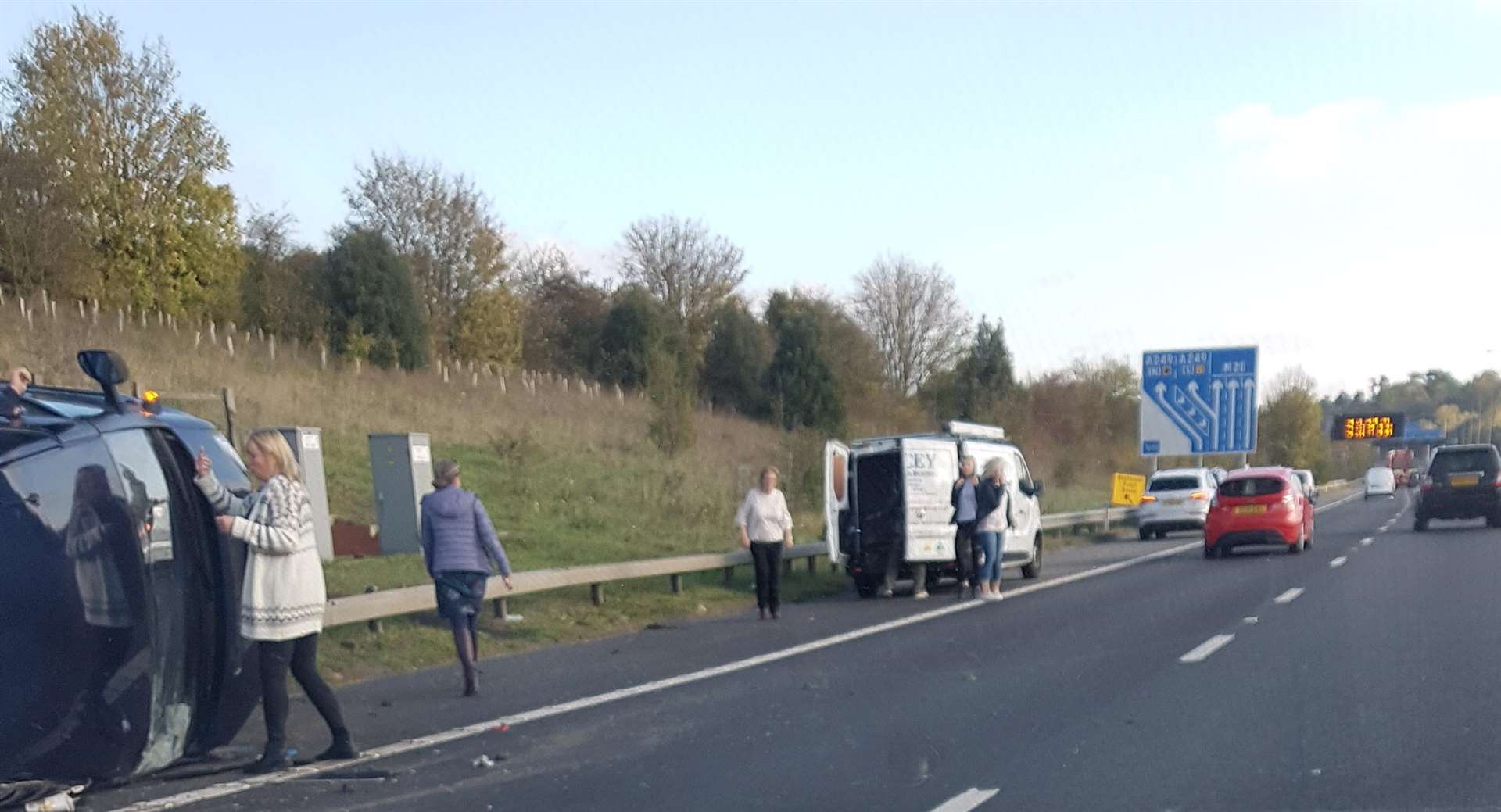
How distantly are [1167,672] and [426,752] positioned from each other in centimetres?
572

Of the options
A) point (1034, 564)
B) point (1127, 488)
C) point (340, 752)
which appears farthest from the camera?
point (1127, 488)

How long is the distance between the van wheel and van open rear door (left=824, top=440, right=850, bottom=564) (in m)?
4.33

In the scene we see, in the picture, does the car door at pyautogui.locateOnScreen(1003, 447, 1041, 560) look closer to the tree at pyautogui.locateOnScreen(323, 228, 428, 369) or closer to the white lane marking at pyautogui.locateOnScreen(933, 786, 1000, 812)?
the white lane marking at pyautogui.locateOnScreen(933, 786, 1000, 812)

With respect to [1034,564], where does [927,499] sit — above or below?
above

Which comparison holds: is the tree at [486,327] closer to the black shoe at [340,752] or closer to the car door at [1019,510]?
the car door at [1019,510]

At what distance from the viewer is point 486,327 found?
58500 mm

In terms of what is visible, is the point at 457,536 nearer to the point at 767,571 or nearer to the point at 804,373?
the point at 767,571

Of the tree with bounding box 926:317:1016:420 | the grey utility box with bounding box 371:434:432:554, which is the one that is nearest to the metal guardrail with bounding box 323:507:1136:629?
the grey utility box with bounding box 371:434:432:554

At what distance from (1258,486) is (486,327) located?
3677 centimetres

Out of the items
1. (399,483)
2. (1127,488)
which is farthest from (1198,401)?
(399,483)

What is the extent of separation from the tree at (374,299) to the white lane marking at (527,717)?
31969 millimetres

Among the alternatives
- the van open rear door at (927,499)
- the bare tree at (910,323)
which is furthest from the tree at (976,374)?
the van open rear door at (927,499)

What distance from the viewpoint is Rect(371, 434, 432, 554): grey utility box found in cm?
2033

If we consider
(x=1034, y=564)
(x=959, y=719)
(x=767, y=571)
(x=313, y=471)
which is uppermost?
(x=313, y=471)
